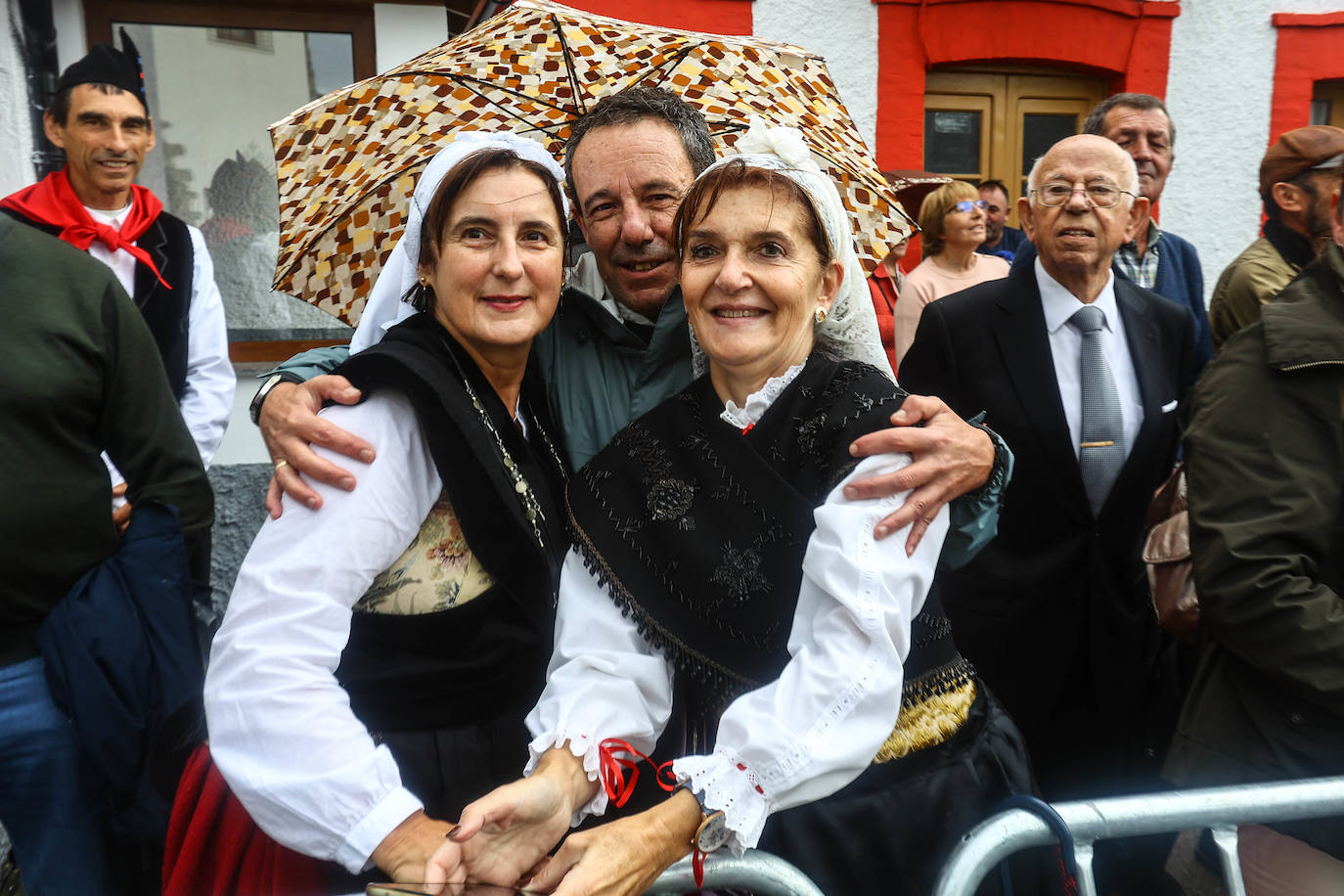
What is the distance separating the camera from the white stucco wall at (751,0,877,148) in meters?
6.80

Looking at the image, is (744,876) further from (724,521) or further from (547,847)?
(724,521)

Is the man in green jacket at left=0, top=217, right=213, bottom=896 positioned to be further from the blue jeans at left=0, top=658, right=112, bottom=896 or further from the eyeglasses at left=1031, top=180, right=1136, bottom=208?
the eyeglasses at left=1031, top=180, right=1136, bottom=208

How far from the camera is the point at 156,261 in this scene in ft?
13.4

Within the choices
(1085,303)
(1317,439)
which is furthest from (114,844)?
(1085,303)

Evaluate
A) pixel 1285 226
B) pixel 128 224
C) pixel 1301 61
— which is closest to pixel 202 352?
pixel 128 224

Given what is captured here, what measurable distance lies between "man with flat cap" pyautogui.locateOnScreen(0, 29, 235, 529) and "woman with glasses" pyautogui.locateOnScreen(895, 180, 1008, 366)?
3.19 metres

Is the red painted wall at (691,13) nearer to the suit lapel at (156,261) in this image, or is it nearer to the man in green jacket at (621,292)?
the suit lapel at (156,261)

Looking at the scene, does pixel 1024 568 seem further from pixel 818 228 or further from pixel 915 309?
pixel 915 309

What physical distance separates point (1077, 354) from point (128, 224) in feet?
11.9

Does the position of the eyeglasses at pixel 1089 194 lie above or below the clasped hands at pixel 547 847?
above

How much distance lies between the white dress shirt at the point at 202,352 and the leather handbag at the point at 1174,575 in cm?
346

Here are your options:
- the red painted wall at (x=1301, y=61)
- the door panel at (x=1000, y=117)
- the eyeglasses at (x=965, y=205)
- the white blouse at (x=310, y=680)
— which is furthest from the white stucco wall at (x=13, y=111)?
the red painted wall at (x=1301, y=61)

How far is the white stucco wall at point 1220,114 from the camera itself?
7332 mm

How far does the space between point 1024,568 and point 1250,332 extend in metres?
1.00
